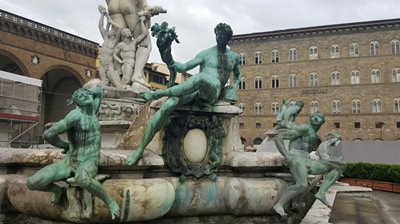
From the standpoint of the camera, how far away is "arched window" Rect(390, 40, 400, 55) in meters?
49.8

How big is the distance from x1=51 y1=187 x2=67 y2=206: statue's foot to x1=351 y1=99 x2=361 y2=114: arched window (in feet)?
170

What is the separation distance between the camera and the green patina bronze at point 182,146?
4762 mm

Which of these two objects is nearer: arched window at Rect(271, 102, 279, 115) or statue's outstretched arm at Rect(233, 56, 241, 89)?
statue's outstretched arm at Rect(233, 56, 241, 89)

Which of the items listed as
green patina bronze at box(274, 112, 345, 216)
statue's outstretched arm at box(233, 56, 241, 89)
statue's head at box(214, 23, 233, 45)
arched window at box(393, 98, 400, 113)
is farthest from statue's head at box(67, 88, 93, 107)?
arched window at box(393, 98, 400, 113)

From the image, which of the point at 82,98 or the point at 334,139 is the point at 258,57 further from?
the point at 82,98

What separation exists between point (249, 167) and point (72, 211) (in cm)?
221

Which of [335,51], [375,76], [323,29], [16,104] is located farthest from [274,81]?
[16,104]

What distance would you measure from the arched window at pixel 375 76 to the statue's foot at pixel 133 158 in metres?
52.0

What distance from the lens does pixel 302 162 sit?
4.85 metres

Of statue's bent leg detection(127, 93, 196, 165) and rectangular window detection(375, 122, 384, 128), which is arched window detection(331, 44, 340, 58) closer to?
rectangular window detection(375, 122, 384, 128)

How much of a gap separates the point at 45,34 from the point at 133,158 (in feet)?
126

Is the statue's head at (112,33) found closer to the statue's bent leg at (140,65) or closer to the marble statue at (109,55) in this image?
Answer: the marble statue at (109,55)

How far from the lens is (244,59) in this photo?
5712cm

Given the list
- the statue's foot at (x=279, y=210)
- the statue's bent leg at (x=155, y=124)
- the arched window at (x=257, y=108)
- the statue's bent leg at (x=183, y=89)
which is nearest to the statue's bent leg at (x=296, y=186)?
the statue's foot at (x=279, y=210)
